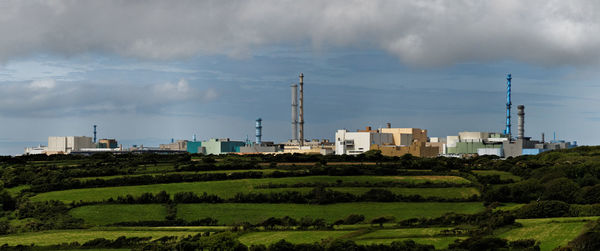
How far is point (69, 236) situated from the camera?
77812 millimetres

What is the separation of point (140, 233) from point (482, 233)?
127 feet

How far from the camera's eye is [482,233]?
2753 inches

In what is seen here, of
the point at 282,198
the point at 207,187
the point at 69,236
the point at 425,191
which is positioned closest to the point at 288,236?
the point at 282,198

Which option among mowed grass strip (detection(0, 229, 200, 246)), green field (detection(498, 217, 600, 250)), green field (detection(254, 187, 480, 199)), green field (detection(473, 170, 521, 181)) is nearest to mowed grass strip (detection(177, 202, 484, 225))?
green field (detection(254, 187, 480, 199))

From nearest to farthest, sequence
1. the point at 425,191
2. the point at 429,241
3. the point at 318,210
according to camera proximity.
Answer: the point at 429,241
the point at 318,210
the point at 425,191

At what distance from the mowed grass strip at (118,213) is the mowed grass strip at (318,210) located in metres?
3.26

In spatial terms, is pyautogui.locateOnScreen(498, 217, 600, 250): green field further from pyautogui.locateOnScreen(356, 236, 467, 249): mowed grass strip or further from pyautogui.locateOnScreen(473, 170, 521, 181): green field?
pyautogui.locateOnScreen(473, 170, 521, 181): green field

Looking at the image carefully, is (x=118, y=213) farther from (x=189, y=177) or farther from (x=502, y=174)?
(x=502, y=174)

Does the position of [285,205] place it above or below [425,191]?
below

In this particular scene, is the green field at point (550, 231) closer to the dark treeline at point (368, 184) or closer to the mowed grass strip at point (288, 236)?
the mowed grass strip at point (288, 236)

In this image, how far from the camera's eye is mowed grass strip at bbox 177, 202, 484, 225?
9112 cm

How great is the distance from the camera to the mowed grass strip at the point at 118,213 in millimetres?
90750

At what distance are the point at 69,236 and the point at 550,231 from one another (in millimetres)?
53857

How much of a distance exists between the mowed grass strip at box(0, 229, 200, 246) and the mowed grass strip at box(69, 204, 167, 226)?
8.10 m
